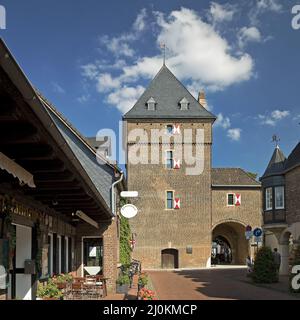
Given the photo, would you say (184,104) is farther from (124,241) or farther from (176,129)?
(124,241)

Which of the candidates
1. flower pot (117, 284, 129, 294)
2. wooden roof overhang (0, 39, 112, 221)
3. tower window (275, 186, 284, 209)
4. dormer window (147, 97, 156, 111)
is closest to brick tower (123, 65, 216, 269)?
dormer window (147, 97, 156, 111)

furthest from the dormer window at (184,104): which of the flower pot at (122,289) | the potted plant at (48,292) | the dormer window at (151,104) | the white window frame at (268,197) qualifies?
the potted plant at (48,292)

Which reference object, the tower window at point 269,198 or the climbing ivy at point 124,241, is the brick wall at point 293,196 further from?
the climbing ivy at point 124,241

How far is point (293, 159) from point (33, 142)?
82.4 ft

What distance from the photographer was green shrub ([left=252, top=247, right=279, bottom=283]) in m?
22.4

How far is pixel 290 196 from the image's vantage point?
28422mm

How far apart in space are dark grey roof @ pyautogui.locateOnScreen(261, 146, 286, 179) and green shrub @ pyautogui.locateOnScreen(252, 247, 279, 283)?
8.34 metres

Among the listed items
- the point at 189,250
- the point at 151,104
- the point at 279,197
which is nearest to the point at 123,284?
the point at 279,197

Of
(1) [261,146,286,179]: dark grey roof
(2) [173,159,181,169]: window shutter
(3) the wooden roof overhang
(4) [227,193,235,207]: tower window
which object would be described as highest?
(2) [173,159,181,169]: window shutter

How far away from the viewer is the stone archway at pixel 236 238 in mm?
46156

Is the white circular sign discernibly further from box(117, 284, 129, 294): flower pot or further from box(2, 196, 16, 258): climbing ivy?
box(2, 196, 16, 258): climbing ivy
